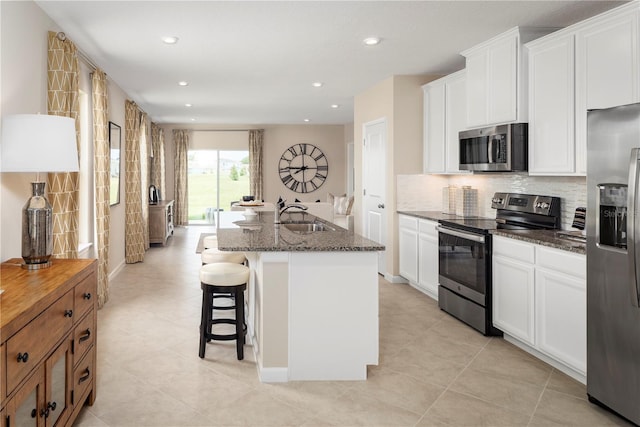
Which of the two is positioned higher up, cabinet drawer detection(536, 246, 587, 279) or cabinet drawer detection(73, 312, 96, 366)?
cabinet drawer detection(536, 246, 587, 279)

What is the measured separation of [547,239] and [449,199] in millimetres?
2151

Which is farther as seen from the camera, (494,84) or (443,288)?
(443,288)

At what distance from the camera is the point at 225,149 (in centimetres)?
1112

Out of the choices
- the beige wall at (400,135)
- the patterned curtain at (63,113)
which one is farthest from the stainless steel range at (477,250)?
the patterned curtain at (63,113)

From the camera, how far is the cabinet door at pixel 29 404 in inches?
64.4

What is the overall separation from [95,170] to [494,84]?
3978 mm

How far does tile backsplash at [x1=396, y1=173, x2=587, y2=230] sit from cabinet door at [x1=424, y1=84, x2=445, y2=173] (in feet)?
0.84

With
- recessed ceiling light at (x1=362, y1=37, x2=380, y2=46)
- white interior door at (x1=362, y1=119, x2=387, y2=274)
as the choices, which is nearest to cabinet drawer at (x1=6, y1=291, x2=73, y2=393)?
recessed ceiling light at (x1=362, y1=37, x2=380, y2=46)

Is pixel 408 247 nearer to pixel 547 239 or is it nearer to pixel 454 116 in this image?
pixel 454 116

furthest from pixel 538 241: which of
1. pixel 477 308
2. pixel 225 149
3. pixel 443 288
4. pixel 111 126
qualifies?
pixel 225 149

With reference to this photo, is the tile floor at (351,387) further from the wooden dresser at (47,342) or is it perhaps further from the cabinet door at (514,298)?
the wooden dresser at (47,342)

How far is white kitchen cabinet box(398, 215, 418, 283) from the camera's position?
5.21 meters

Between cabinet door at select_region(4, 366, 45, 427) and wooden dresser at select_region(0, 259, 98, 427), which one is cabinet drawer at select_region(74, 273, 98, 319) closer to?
wooden dresser at select_region(0, 259, 98, 427)

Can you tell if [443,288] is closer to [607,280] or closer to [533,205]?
[533,205]
